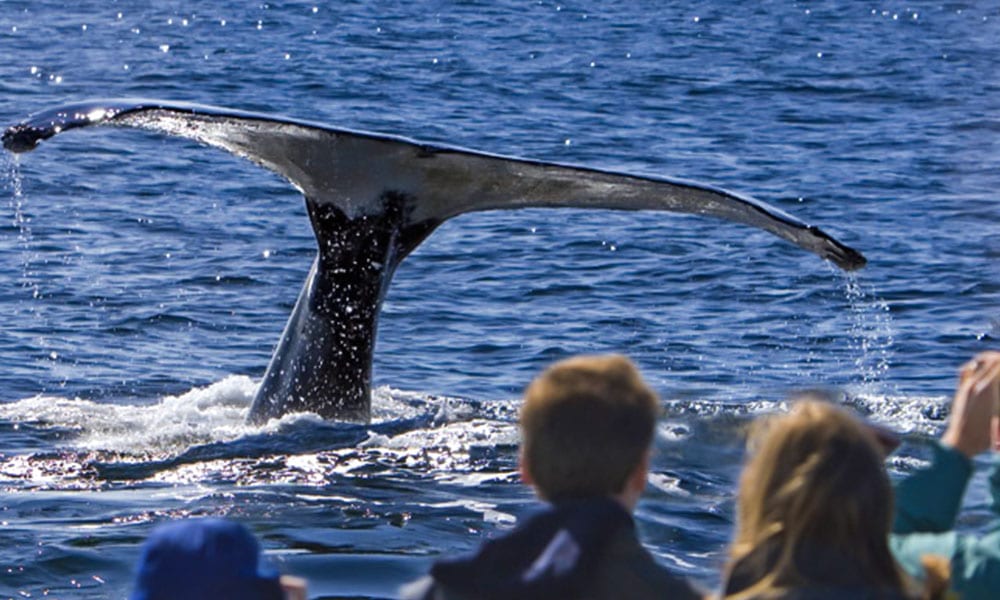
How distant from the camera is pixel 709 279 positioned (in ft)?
48.7

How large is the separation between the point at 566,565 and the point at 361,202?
15.3ft

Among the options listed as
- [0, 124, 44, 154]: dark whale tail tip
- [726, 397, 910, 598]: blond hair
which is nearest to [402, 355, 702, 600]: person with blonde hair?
[726, 397, 910, 598]: blond hair

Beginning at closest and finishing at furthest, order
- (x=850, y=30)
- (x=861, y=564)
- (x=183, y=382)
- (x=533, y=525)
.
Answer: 1. (x=861, y=564)
2. (x=533, y=525)
3. (x=183, y=382)
4. (x=850, y=30)

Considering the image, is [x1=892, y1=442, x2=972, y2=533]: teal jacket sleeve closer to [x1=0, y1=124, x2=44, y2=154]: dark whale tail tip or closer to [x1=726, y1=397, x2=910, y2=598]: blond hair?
[x1=726, y1=397, x2=910, y2=598]: blond hair

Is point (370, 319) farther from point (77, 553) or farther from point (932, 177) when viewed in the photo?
point (932, 177)

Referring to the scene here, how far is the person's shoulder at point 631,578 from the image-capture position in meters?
3.08

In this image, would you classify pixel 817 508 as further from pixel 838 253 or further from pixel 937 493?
pixel 838 253

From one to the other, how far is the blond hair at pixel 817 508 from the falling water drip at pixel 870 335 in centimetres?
782

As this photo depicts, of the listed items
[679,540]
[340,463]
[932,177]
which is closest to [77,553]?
[340,463]

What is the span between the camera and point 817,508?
2926 millimetres

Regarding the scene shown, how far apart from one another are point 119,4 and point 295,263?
22086mm

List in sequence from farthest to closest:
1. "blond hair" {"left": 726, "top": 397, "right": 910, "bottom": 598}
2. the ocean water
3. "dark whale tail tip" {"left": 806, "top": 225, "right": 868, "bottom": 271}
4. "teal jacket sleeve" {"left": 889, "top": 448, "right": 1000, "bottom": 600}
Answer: the ocean water < "dark whale tail tip" {"left": 806, "top": 225, "right": 868, "bottom": 271} < "teal jacket sleeve" {"left": 889, "top": 448, "right": 1000, "bottom": 600} < "blond hair" {"left": 726, "top": 397, "right": 910, "bottom": 598}

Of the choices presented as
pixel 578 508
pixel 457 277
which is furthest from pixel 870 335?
pixel 578 508

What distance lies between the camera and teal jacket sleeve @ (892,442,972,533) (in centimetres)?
339
